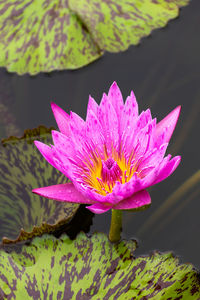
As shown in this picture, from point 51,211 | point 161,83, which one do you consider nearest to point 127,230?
point 51,211

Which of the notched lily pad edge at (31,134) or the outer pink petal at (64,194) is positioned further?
the notched lily pad edge at (31,134)

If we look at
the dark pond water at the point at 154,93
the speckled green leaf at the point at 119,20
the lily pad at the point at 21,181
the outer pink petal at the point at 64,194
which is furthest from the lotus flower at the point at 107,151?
the speckled green leaf at the point at 119,20

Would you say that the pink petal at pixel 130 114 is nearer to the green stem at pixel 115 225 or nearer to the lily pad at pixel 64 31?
the green stem at pixel 115 225

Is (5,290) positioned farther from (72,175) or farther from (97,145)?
(97,145)

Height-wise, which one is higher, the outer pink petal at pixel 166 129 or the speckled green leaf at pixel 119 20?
the speckled green leaf at pixel 119 20

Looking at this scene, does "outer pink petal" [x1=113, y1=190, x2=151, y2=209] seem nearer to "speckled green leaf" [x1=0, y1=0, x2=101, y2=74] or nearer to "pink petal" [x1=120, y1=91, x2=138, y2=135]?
"pink petal" [x1=120, y1=91, x2=138, y2=135]

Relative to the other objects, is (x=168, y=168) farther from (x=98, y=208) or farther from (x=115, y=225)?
(x=115, y=225)

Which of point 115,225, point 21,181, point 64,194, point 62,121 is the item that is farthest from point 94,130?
point 21,181

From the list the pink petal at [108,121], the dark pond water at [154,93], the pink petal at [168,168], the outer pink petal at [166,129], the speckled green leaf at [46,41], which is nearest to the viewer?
the pink petal at [168,168]
